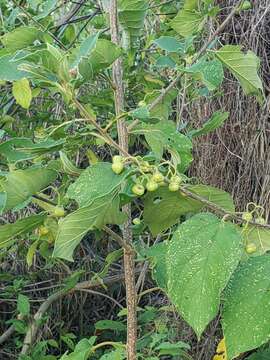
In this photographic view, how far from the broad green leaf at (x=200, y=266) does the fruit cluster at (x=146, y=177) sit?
0.06 metres

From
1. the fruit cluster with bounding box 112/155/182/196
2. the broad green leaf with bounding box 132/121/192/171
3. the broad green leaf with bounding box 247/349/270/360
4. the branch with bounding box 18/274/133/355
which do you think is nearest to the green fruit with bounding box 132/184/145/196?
the fruit cluster with bounding box 112/155/182/196

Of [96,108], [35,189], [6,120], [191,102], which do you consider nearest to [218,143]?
[191,102]

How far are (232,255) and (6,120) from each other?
1221 mm

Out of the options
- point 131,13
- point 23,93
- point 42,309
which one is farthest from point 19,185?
point 42,309

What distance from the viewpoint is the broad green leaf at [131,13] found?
1018 millimetres

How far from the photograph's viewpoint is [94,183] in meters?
0.73

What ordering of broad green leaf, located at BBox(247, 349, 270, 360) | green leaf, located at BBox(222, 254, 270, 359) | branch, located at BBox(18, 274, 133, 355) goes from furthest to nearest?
branch, located at BBox(18, 274, 133, 355) < broad green leaf, located at BBox(247, 349, 270, 360) < green leaf, located at BBox(222, 254, 270, 359)

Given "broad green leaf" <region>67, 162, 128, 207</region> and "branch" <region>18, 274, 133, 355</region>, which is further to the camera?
"branch" <region>18, 274, 133, 355</region>

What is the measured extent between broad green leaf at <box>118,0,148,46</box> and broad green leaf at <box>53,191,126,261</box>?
415 millimetres

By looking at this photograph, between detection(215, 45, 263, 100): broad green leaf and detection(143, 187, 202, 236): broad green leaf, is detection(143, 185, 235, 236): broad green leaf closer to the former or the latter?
detection(143, 187, 202, 236): broad green leaf

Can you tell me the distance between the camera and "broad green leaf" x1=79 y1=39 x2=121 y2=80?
0.73 meters

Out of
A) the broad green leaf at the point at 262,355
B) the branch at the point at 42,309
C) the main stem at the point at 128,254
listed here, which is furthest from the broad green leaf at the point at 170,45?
the branch at the point at 42,309

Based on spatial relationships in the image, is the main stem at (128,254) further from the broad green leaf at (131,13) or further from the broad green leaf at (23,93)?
the broad green leaf at (23,93)

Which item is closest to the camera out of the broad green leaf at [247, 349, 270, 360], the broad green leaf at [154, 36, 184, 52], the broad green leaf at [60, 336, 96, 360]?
the broad green leaf at [60, 336, 96, 360]
